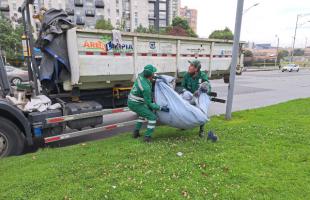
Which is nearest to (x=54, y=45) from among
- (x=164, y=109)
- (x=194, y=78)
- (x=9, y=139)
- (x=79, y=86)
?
(x=79, y=86)

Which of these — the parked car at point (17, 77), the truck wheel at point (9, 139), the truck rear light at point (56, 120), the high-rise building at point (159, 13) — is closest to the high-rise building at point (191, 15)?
the high-rise building at point (159, 13)

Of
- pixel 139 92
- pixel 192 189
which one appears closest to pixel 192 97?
pixel 139 92

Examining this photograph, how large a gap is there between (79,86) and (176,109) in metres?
2.18

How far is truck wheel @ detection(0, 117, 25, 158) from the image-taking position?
420cm

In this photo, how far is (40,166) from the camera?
3840mm

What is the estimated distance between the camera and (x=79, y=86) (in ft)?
17.4

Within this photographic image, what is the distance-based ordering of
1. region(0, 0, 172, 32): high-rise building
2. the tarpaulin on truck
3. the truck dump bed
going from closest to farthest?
the tarpaulin on truck < the truck dump bed < region(0, 0, 172, 32): high-rise building

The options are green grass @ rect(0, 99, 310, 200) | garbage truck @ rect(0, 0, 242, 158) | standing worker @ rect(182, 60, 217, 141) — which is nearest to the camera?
green grass @ rect(0, 99, 310, 200)

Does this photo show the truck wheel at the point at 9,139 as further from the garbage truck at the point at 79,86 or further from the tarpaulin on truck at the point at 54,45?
the tarpaulin on truck at the point at 54,45

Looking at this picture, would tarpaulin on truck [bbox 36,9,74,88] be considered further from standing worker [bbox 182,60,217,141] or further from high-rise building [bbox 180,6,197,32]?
high-rise building [bbox 180,6,197,32]

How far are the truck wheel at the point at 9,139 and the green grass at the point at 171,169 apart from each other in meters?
0.21

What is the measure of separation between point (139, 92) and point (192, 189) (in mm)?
2189

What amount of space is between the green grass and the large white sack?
450 mm

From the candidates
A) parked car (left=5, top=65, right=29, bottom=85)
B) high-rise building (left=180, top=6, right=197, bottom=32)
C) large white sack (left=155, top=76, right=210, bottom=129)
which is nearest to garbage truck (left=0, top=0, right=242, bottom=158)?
parked car (left=5, top=65, right=29, bottom=85)
